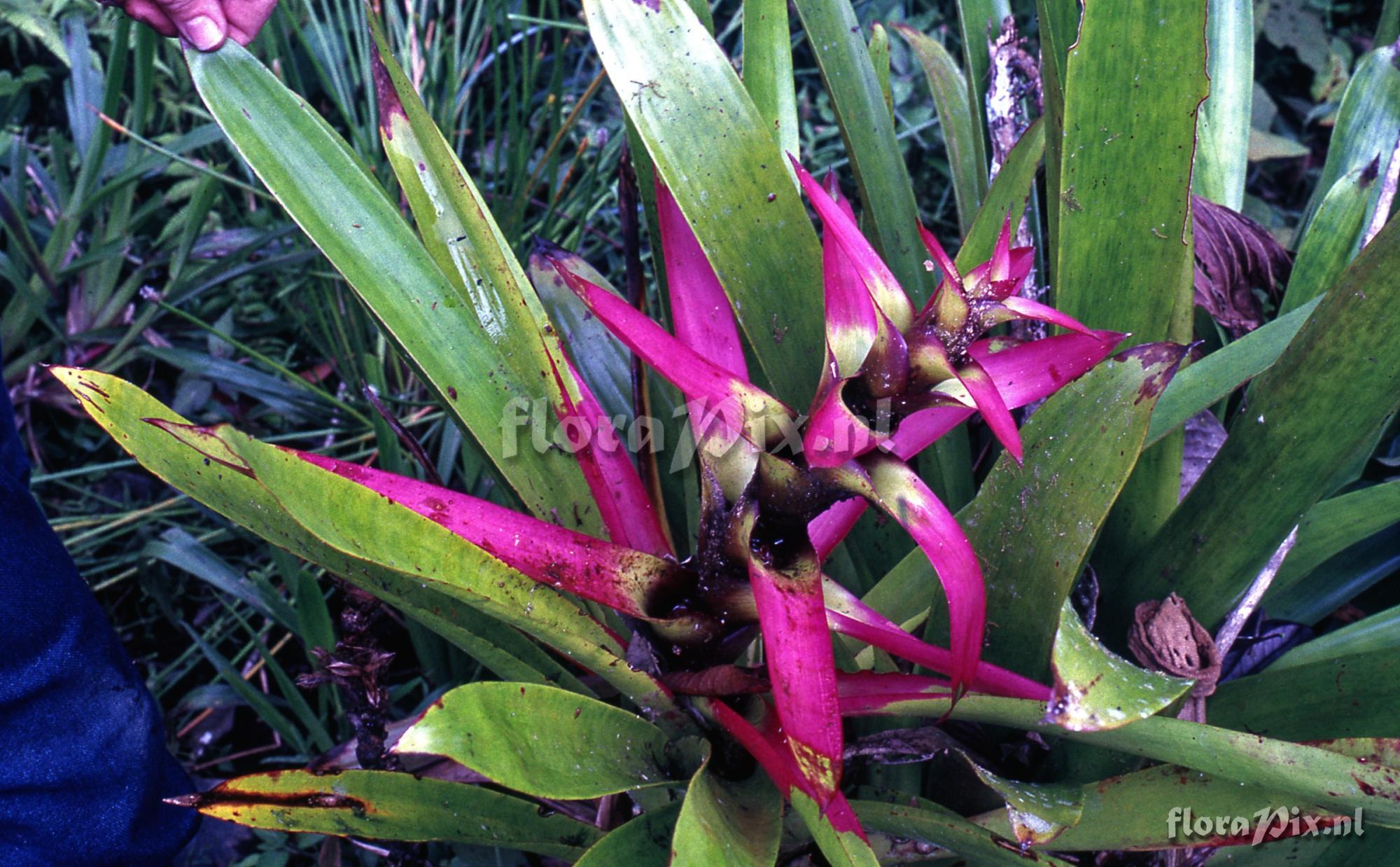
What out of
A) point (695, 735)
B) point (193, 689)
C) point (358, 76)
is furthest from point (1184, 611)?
point (358, 76)

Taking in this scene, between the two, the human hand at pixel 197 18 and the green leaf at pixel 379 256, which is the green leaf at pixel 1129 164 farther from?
the human hand at pixel 197 18

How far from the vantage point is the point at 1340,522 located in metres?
0.81

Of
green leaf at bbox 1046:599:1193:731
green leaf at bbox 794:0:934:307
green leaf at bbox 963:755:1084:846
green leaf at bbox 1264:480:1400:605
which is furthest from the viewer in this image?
green leaf at bbox 794:0:934:307

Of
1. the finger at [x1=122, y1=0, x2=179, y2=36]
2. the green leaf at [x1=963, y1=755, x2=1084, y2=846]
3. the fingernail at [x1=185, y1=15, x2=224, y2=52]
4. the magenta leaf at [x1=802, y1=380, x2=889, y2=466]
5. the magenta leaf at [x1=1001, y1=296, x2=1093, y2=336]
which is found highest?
the finger at [x1=122, y1=0, x2=179, y2=36]

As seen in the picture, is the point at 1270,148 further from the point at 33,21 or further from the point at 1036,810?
the point at 33,21

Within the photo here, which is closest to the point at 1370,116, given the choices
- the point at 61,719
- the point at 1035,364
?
the point at 1035,364

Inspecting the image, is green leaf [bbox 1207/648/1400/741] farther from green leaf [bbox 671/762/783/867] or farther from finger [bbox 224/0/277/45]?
finger [bbox 224/0/277/45]

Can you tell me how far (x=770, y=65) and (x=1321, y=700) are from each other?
0.69 meters

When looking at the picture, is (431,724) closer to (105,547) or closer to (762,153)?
(762,153)

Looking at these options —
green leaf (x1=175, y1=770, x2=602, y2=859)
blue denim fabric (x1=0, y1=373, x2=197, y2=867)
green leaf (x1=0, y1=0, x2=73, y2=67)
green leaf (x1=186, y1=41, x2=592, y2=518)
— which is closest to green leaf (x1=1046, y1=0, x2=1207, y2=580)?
green leaf (x1=186, y1=41, x2=592, y2=518)

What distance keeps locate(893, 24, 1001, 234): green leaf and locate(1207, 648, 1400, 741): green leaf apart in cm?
55

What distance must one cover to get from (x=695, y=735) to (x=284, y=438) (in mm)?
937

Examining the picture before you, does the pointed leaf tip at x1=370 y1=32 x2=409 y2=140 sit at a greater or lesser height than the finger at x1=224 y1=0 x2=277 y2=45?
lesser

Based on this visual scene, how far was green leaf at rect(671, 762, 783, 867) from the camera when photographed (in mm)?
552
